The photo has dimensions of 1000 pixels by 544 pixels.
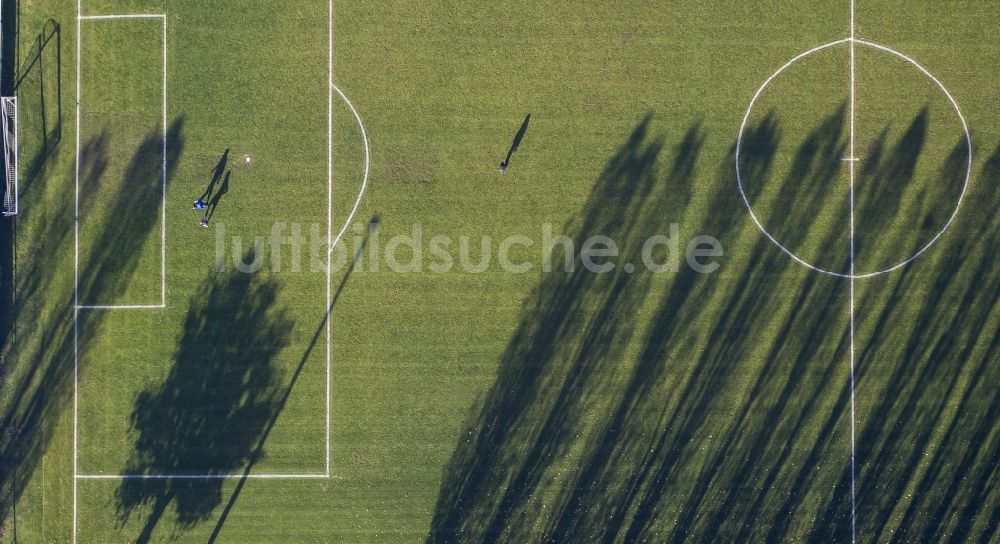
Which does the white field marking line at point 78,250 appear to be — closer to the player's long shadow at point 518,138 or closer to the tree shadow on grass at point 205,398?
the tree shadow on grass at point 205,398

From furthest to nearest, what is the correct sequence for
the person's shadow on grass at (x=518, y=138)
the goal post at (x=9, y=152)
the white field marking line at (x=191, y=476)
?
the person's shadow on grass at (x=518, y=138) < the white field marking line at (x=191, y=476) < the goal post at (x=9, y=152)

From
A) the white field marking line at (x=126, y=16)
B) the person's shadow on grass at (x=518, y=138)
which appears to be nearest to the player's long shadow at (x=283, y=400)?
the person's shadow on grass at (x=518, y=138)

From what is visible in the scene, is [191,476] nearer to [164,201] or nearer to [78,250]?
[78,250]

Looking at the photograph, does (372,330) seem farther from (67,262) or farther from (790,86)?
(790,86)

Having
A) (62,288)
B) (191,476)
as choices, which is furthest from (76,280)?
(191,476)

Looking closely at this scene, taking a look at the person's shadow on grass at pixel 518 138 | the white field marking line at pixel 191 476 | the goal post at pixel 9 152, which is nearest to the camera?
the goal post at pixel 9 152

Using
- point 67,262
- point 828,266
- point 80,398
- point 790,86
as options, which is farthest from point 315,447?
point 790,86
